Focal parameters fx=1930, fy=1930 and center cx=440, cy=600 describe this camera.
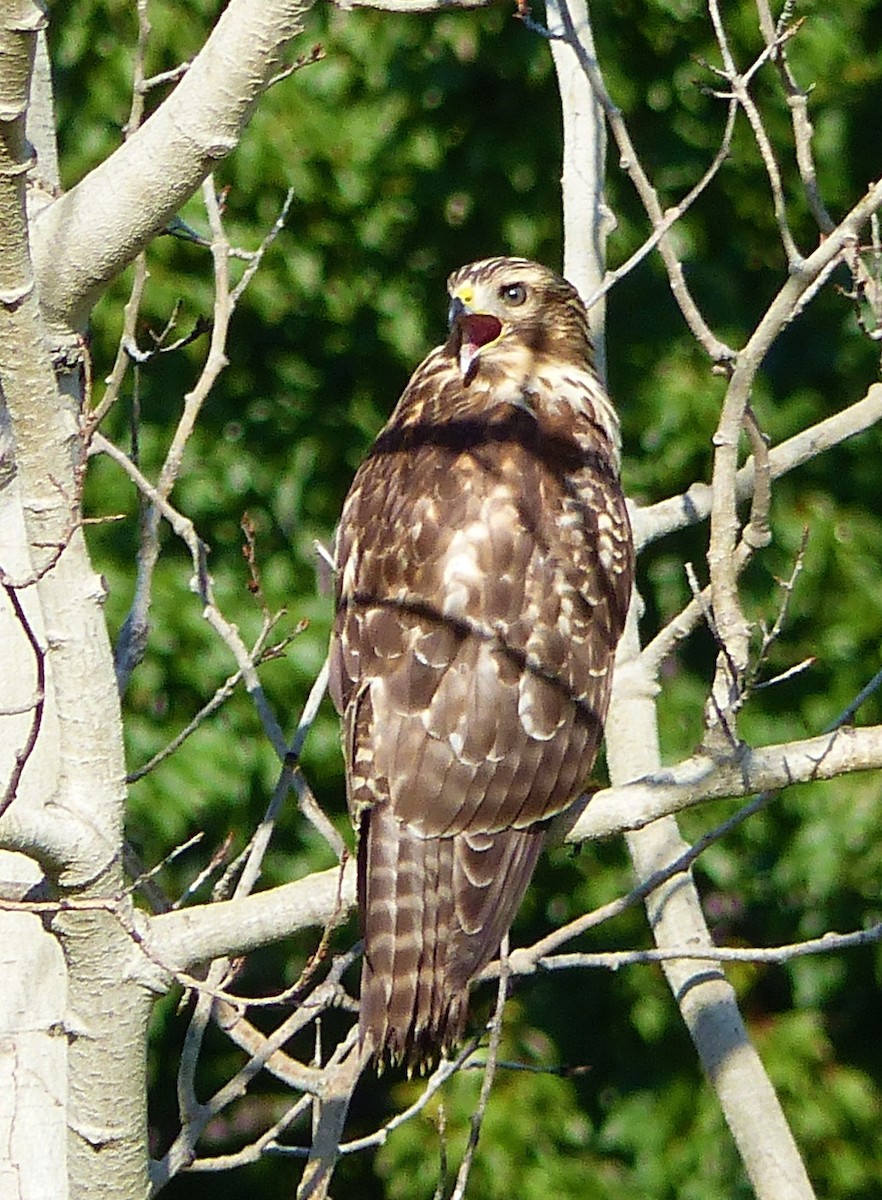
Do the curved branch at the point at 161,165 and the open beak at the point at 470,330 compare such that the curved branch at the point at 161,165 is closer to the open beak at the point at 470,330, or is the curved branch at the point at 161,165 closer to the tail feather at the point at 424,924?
the tail feather at the point at 424,924

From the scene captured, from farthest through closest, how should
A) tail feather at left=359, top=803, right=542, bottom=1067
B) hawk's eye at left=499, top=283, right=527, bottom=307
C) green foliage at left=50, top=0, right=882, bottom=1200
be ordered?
green foliage at left=50, top=0, right=882, bottom=1200
hawk's eye at left=499, top=283, right=527, bottom=307
tail feather at left=359, top=803, right=542, bottom=1067

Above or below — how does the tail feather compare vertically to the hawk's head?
below

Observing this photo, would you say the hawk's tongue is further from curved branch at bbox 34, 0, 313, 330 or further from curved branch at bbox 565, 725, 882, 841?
curved branch at bbox 34, 0, 313, 330

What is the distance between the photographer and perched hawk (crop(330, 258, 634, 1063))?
2779 millimetres

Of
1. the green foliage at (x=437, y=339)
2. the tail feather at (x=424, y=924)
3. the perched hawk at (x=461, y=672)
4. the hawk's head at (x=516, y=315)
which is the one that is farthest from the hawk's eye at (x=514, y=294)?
the tail feather at (x=424, y=924)

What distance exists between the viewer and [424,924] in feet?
9.08

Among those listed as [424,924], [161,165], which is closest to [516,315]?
[424,924]

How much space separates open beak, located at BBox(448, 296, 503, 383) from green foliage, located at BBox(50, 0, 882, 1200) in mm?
691

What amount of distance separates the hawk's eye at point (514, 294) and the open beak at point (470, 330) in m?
0.04

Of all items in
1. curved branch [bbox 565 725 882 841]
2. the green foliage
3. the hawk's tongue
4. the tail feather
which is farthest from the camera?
the green foliage

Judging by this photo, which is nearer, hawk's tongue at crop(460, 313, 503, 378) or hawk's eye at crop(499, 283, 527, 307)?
hawk's tongue at crop(460, 313, 503, 378)

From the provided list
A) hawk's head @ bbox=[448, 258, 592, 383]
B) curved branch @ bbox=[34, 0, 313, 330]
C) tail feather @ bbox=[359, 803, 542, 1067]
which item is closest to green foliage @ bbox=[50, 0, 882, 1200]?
hawk's head @ bbox=[448, 258, 592, 383]

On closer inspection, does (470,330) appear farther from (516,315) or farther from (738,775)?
(738,775)

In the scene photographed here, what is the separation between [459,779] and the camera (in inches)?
112
